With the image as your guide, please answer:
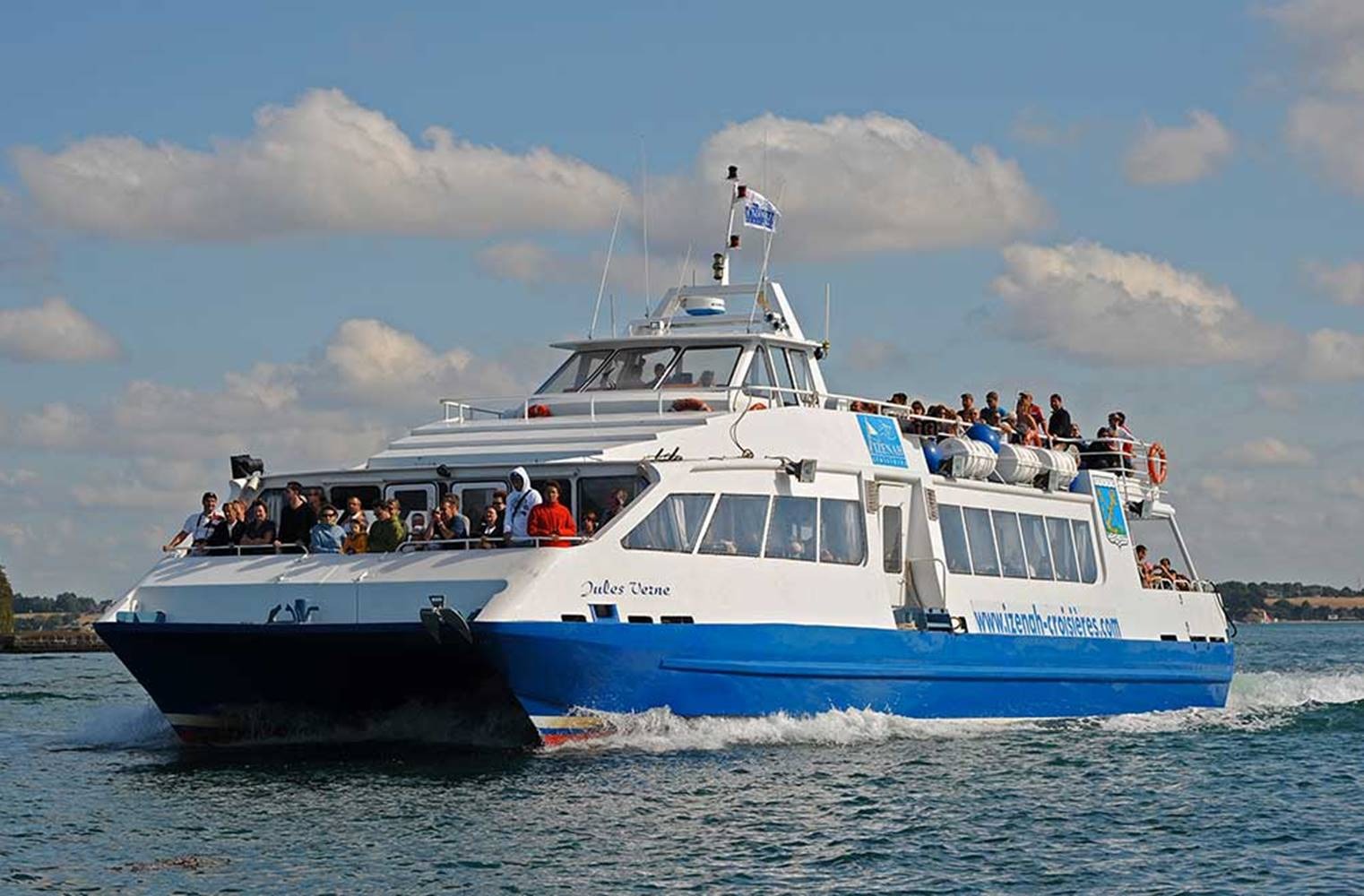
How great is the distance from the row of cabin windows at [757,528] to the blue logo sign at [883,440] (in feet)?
2.73

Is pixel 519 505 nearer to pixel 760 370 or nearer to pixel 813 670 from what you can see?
pixel 813 670

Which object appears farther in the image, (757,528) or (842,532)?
(842,532)

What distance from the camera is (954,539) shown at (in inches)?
985

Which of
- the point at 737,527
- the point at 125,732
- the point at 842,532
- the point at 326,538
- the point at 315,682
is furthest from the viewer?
the point at 125,732

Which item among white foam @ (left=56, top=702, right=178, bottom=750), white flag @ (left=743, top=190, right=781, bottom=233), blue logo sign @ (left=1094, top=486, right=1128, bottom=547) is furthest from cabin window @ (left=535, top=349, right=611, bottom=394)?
blue logo sign @ (left=1094, top=486, right=1128, bottom=547)

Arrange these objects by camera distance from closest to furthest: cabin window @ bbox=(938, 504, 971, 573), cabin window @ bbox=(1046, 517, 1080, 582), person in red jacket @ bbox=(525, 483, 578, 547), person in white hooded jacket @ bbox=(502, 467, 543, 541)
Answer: person in red jacket @ bbox=(525, 483, 578, 547) < person in white hooded jacket @ bbox=(502, 467, 543, 541) < cabin window @ bbox=(938, 504, 971, 573) < cabin window @ bbox=(1046, 517, 1080, 582)

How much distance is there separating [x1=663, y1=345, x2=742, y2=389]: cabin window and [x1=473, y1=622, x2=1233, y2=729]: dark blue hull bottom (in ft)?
12.8

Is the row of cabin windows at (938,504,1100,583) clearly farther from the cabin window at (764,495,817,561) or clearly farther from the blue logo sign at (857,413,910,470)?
the cabin window at (764,495,817,561)

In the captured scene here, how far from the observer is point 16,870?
16094mm

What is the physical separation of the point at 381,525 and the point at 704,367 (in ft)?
18.0

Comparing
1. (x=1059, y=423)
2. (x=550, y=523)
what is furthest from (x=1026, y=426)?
(x=550, y=523)

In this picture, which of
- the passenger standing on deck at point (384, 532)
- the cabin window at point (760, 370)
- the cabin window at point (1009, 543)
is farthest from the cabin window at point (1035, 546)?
the passenger standing on deck at point (384, 532)

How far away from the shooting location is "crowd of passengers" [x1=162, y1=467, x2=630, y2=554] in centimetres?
2050

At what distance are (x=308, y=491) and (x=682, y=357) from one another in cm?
492
